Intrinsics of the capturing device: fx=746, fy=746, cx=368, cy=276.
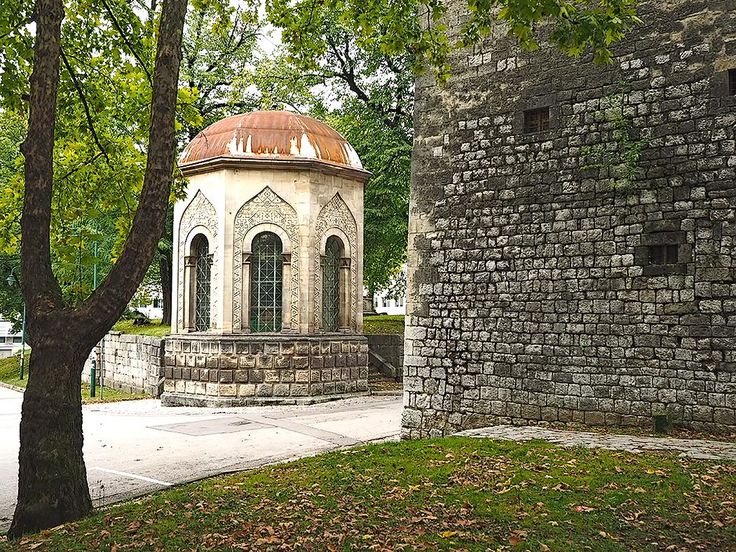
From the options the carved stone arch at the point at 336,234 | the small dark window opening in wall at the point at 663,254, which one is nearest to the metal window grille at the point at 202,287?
the carved stone arch at the point at 336,234

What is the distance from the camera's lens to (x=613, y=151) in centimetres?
988

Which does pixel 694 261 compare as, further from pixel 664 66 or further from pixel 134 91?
pixel 134 91

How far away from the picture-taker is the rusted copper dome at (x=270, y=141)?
59.8 ft

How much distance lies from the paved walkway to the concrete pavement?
10.3 ft

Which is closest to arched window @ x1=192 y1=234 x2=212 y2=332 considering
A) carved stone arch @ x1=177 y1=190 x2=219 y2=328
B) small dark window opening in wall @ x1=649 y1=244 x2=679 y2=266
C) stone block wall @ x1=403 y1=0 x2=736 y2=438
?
carved stone arch @ x1=177 y1=190 x2=219 y2=328

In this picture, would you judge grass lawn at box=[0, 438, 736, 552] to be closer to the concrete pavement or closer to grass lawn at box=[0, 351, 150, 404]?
the concrete pavement

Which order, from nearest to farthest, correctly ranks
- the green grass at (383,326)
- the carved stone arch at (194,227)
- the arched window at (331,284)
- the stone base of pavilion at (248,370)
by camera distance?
the stone base of pavilion at (248,370), the carved stone arch at (194,227), the arched window at (331,284), the green grass at (383,326)

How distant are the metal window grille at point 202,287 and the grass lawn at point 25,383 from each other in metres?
2.91

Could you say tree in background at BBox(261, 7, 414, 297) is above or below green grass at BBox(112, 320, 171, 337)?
above

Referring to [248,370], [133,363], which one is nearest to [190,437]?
[248,370]

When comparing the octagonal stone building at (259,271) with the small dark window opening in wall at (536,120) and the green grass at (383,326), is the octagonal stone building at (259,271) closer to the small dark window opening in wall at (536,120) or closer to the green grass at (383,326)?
the green grass at (383,326)

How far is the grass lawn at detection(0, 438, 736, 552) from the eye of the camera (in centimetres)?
558

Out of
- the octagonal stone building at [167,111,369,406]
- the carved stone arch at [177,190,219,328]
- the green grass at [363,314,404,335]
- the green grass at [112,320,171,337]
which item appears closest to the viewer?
the octagonal stone building at [167,111,369,406]

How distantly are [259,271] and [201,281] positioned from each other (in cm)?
161
